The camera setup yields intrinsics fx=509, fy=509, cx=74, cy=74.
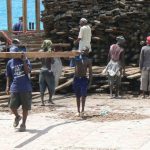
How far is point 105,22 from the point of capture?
1767 cm

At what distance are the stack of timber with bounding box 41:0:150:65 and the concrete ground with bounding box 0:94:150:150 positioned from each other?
12.9 ft

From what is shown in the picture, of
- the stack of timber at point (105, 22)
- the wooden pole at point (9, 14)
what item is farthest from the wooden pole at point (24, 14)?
the stack of timber at point (105, 22)

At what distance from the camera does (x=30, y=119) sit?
11.6 m

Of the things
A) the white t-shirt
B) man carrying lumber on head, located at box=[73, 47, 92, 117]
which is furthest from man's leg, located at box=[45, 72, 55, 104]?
man carrying lumber on head, located at box=[73, 47, 92, 117]

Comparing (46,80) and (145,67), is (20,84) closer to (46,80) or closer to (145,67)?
(46,80)

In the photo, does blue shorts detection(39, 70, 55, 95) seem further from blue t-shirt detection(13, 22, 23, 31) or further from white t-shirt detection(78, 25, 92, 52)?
blue t-shirt detection(13, 22, 23, 31)

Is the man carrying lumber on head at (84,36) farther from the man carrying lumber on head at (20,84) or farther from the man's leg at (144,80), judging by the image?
the man carrying lumber on head at (20,84)

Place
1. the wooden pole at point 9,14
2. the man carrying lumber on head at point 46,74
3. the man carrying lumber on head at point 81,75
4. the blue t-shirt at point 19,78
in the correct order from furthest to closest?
the wooden pole at point 9,14 → the man carrying lumber on head at point 46,74 → the man carrying lumber on head at point 81,75 → the blue t-shirt at point 19,78

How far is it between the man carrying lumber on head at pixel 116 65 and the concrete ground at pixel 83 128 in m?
1.30

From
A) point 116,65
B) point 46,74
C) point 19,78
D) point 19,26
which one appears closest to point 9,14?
point 19,26

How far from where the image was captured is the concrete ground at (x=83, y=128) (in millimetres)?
8758

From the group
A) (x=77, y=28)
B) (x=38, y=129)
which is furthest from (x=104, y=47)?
(x=38, y=129)

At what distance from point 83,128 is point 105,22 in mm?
7996

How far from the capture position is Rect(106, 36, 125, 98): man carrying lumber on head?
15281mm
